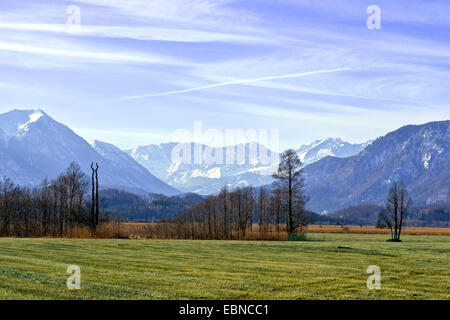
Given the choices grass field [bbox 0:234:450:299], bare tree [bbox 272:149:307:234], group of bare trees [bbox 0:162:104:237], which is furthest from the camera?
group of bare trees [bbox 0:162:104:237]

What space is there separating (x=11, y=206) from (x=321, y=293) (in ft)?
363

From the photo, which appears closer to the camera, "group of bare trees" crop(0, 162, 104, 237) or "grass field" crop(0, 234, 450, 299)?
"grass field" crop(0, 234, 450, 299)

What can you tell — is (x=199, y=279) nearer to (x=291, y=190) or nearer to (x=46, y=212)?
(x=291, y=190)

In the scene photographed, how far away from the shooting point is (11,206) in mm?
122188

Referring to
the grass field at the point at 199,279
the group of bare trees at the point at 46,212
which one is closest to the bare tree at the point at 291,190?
the group of bare trees at the point at 46,212

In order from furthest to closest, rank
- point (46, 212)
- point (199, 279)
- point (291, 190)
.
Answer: point (46, 212) < point (291, 190) < point (199, 279)

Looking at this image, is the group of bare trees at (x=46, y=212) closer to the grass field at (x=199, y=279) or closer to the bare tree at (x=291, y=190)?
the bare tree at (x=291, y=190)

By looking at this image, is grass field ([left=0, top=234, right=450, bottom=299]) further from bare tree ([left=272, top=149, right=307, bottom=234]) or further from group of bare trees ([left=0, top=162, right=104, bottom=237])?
group of bare trees ([left=0, top=162, right=104, bottom=237])

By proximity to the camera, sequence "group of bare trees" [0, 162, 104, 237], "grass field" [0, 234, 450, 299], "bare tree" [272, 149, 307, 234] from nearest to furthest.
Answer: "grass field" [0, 234, 450, 299], "bare tree" [272, 149, 307, 234], "group of bare trees" [0, 162, 104, 237]

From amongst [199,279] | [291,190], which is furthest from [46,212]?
[199,279]

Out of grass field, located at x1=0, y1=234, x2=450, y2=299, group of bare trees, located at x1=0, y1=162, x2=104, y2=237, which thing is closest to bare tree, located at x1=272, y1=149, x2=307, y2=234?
group of bare trees, located at x1=0, y1=162, x2=104, y2=237

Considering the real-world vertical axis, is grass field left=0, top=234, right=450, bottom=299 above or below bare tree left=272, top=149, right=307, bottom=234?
below
